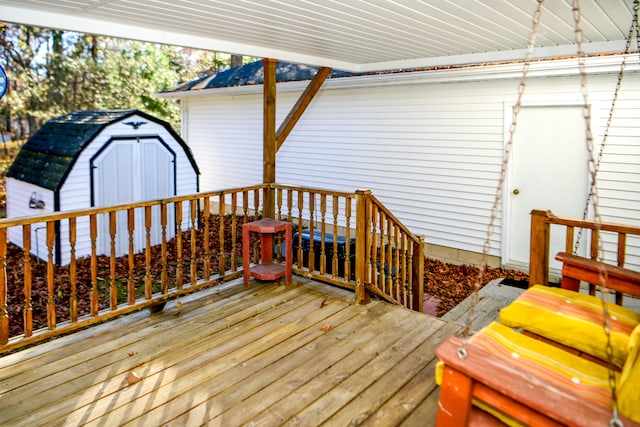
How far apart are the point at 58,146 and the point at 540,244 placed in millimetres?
7504

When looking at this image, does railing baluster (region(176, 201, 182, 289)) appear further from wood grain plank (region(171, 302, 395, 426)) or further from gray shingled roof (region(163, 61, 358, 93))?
gray shingled roof (region(163, 61, 358, 93))

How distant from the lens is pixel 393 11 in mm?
3656

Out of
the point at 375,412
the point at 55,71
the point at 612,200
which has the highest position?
the point at 55,71

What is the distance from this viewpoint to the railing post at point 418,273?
5.49 meters

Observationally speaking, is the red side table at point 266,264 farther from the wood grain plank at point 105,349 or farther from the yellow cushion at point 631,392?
the yellow cushion at point 631,392

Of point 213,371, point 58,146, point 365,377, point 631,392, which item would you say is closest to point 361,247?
point 365,377

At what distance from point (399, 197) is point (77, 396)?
612 centimetres

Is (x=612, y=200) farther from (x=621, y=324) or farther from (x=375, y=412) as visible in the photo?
(x=375, y=412)

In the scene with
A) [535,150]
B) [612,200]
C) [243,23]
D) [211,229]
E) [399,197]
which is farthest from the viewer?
[211,229]

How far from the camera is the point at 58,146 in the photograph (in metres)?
7.89

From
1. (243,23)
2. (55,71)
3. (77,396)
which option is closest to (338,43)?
(243,23)

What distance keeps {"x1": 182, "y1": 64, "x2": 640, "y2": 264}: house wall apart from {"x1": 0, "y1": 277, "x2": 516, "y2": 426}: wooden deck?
3512 millimetres

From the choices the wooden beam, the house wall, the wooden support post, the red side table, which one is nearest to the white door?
the house wall

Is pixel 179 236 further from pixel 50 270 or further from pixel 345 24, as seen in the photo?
pixel 345 24
